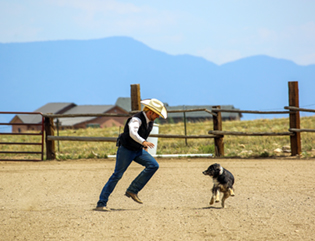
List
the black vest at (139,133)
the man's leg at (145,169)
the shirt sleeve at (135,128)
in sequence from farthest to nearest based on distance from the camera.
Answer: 1. the man's leg at (145,169)
2. the black vest at (139,133)
3. the shirt sleeve at (135,128)

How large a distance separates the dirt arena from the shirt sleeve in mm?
1064

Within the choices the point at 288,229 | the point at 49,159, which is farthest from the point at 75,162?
the point at 288,229

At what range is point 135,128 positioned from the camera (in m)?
6.00

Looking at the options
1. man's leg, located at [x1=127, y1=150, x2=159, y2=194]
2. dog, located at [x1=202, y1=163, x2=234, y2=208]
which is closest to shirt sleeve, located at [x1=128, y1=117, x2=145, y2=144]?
man's leg, located at [x1=127, y1=150, x2=159, y2=194]

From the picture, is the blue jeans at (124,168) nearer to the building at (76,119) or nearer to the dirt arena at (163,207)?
the dirt arena at (163,207)

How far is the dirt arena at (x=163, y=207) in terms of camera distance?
501cm

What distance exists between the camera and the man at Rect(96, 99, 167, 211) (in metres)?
6.04

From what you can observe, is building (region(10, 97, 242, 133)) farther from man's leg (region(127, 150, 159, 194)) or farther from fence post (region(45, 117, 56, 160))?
man's leg (region(127, 150, 159, 194))

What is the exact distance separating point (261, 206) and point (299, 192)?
1544 mm

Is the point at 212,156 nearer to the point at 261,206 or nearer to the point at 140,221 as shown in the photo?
A: the point at 261,206

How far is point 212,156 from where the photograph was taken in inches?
546

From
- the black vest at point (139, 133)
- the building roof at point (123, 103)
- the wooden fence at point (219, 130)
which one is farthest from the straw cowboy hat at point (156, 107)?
the building roof at point (123, 103)

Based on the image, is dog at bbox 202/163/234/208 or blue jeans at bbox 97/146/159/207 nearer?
blue jeans at bbox 97/146/159/207

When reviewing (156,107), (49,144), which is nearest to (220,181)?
(156,107)
